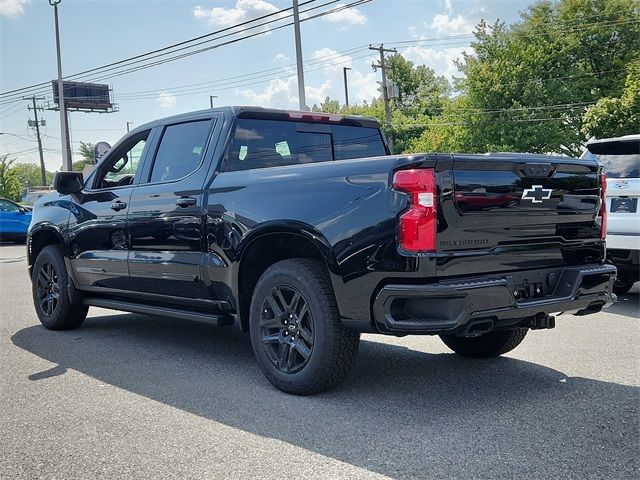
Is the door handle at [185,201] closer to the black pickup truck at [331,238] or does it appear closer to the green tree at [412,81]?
the black pickup truck at [331,238]

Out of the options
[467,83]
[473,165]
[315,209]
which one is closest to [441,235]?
[473,165]

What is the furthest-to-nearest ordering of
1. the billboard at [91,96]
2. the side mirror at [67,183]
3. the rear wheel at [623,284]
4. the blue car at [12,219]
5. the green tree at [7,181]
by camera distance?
1. the billboard at [91,96]
2. the green tree at [7,181]
3. the blue car at [12,219]
4. the rear wheel at [623,284]
5. the side mirror at [67,183]

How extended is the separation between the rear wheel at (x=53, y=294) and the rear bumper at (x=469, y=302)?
3.90 m

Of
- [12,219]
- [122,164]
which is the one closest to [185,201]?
[122,164]

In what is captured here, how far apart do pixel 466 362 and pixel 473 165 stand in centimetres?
196

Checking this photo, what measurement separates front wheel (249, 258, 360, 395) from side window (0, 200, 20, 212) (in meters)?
19.0

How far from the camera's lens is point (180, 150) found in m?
5.28

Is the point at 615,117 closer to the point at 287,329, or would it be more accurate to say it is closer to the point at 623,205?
the point at 623,205

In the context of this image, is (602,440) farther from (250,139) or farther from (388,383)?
(250,139)

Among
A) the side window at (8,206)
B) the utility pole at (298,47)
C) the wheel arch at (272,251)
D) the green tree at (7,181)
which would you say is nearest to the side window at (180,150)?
the wheel arch at (272,251)

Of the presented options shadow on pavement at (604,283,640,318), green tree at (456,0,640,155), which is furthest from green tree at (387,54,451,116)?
shadow on pavement at (604,283,640,318)

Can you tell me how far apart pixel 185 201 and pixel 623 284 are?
5.79 metres

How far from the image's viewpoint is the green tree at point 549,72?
4053 centimetres

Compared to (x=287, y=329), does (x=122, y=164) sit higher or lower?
higher
